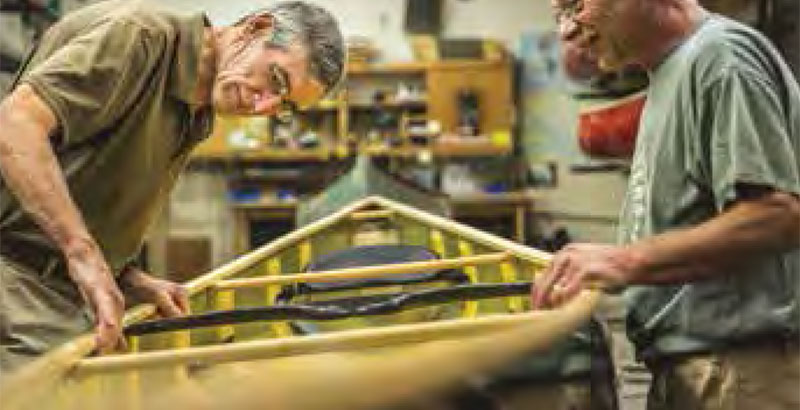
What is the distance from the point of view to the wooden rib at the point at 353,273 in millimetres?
2367

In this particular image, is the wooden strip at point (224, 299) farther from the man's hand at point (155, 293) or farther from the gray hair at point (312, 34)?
the gray hair at point (312, 34)

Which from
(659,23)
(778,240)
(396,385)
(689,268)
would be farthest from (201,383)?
(659,23)

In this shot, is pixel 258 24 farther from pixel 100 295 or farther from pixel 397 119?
pixel 397 119

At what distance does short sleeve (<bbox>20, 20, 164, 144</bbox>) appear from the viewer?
5.41 feet

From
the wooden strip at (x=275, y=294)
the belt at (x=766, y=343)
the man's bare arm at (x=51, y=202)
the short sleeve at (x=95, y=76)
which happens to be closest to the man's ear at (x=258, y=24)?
the short sleeve at (x=95, y=76)

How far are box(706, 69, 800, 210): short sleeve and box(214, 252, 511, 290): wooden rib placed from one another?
1.20 metres

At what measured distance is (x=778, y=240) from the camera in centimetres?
135

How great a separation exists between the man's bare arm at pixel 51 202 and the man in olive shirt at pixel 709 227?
2.29 feet

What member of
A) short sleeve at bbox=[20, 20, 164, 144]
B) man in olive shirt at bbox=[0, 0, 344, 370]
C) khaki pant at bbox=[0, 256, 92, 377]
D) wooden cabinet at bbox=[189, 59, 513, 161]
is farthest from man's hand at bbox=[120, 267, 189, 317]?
wooden cabinet at bbox=[189, 59, 513, 161]

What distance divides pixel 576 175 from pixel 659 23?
6342 mm

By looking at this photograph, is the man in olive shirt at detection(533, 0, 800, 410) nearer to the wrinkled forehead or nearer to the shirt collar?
the wrinkled forehead

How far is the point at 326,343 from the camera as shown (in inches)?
50.5

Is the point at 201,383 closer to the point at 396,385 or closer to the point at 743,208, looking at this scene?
the point at 396,385

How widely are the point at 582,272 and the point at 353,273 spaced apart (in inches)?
42.5
